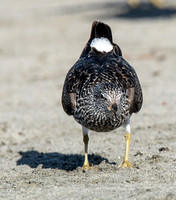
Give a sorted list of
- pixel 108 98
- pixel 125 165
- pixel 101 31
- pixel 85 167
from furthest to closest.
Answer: pixel 101 31 < pixel 85 167 < pixel 125 165 < pixel 108 98

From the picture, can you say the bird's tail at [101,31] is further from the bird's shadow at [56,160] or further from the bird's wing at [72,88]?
the bird's shadow at [56,160]

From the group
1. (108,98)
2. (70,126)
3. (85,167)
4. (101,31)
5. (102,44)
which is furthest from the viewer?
(70,126)

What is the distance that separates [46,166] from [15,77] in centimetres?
767

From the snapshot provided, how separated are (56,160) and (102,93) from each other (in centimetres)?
227

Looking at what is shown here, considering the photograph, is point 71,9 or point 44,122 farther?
point 71,9

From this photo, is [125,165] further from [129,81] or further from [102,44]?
[102,44]

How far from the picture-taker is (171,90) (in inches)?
480

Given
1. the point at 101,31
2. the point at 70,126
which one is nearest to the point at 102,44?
the point at 101,31

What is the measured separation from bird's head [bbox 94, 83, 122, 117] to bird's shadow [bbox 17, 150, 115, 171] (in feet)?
5.44

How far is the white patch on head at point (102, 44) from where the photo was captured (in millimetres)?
7695

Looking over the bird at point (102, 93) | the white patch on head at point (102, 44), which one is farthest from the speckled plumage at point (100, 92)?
the white patch on head at point (102, 44)

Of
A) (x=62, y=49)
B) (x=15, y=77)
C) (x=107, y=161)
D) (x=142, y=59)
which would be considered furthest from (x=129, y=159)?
(x=62, y=49)

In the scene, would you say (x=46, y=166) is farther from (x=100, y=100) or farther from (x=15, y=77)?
(x=15, y=77)

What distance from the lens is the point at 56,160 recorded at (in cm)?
798
